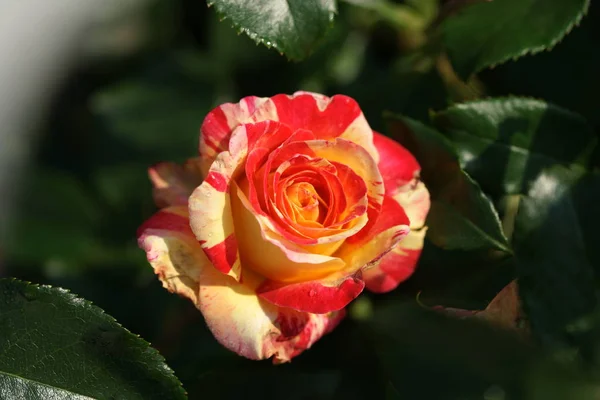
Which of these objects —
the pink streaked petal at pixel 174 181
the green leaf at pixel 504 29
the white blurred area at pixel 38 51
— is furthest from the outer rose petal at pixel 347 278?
the white blurred area at pixel 38 51

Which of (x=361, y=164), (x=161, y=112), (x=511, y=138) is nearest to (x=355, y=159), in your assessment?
(x=361, y=164)

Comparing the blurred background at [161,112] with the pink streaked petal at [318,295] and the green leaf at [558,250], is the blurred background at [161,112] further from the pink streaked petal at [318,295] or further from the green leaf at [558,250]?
the pink streaked petal at [318,295]

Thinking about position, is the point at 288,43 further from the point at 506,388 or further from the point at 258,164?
the point at 506,388

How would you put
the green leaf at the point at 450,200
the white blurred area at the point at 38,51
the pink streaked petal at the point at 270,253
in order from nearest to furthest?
the pink streaked petal at the point at 270,253 → the green leaf at the point at 450,200 → the white blurred area at the point at 38,51

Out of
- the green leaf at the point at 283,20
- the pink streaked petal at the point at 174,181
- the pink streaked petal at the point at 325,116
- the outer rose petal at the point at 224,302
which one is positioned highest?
the green leaf at the point at 283,20

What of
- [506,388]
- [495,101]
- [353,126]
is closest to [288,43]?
[353,126]
